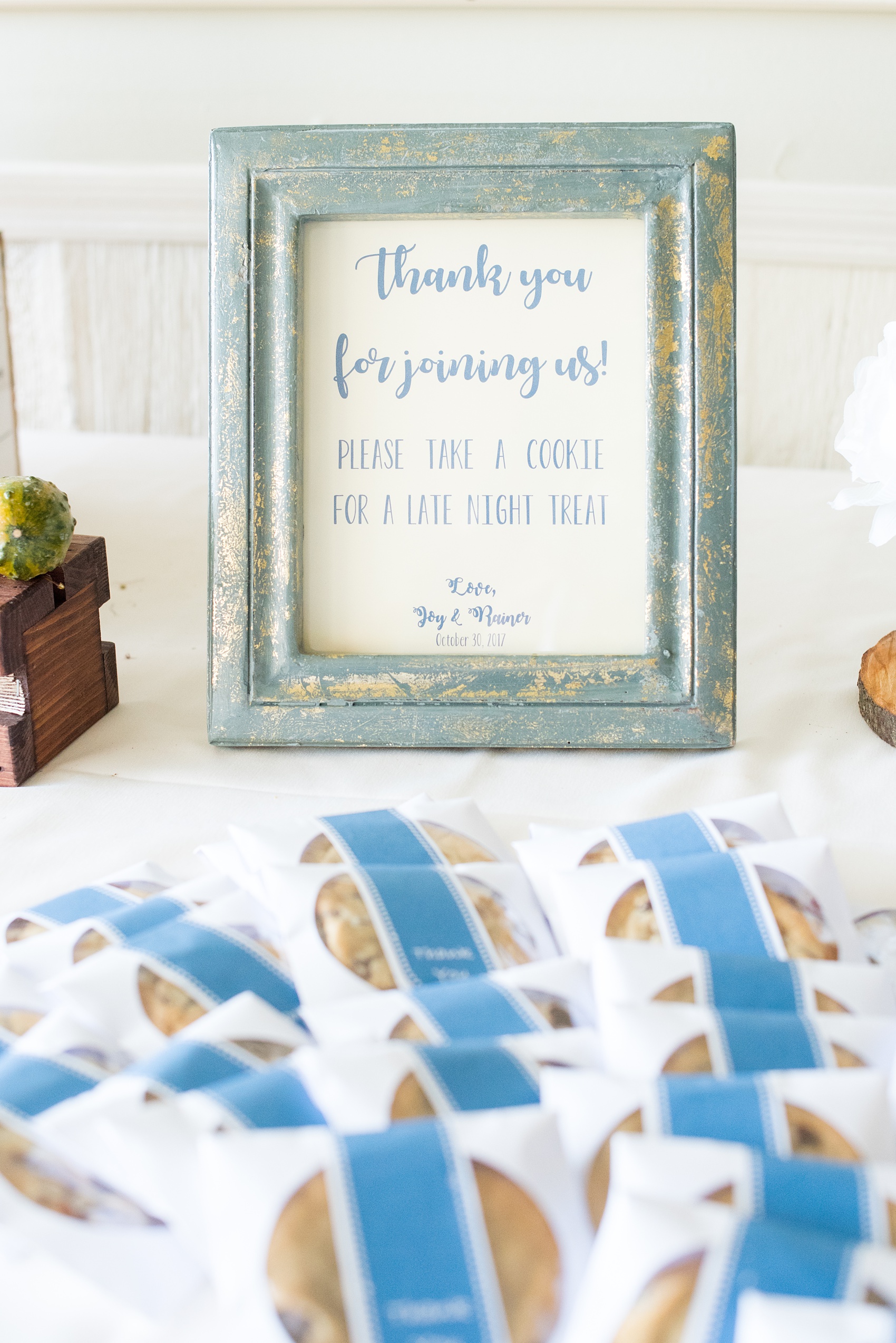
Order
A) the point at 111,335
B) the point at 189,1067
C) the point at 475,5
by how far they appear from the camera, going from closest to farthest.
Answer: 1. the point at 189,1067
2. the point at 475,5
3. the point at 111,335

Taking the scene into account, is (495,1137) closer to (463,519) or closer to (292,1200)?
(292,1200)

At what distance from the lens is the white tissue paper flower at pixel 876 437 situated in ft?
2.02

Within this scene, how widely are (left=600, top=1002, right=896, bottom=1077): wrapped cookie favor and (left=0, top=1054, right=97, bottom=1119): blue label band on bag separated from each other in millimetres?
164

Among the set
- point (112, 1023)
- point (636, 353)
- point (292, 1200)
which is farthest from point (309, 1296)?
point (636, 353)

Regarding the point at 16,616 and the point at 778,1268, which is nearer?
the point at 778,1268

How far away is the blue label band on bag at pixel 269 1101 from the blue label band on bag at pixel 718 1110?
0.10m

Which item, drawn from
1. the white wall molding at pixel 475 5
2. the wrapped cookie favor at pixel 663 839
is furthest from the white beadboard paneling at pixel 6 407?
the wrapped cookie favor at pixel 663 839

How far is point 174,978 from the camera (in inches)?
15.6

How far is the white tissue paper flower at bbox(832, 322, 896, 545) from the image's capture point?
2.02 ft

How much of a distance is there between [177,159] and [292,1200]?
1.16m

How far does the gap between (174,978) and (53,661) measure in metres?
0.31

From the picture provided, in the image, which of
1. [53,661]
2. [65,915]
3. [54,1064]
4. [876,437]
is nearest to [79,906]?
[65,915]

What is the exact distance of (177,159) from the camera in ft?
3.92

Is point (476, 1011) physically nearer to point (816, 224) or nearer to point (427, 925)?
point (427, 925)
